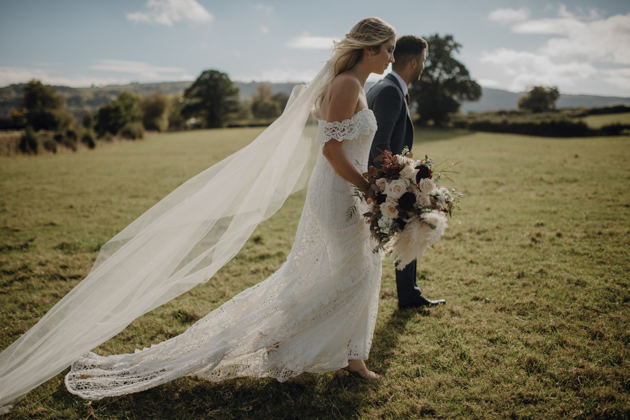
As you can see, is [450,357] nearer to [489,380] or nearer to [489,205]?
[489,380]

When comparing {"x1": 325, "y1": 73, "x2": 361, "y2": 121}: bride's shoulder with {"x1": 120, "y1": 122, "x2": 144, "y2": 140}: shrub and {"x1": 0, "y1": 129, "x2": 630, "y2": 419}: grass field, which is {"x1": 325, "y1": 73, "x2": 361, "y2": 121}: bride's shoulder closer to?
{"x1": 0, "y1": 129, "x2": 630, "y2": 419}: grass field

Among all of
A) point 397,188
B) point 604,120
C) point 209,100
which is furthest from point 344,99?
point 209,100

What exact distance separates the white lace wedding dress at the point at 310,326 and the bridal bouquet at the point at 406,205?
1.07 feet

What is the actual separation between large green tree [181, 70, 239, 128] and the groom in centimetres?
7382

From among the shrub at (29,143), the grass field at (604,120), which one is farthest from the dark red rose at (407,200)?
the grass field at (604,120)

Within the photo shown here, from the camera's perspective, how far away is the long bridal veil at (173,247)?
2877 mm

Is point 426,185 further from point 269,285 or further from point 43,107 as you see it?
point 43,107

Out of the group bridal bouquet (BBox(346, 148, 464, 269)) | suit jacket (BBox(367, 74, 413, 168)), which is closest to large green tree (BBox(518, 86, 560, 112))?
suit jacket (BBox(367, 74, 413, 168))

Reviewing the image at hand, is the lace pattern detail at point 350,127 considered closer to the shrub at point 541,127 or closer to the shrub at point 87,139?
the shrub at point 87,139

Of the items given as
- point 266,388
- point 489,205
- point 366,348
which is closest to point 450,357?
point 366,348

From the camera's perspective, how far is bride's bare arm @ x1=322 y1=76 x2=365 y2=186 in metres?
2.65

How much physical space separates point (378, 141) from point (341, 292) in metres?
1.59

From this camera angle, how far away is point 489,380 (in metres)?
2.96

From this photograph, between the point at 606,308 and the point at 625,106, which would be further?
the point at 625,106
